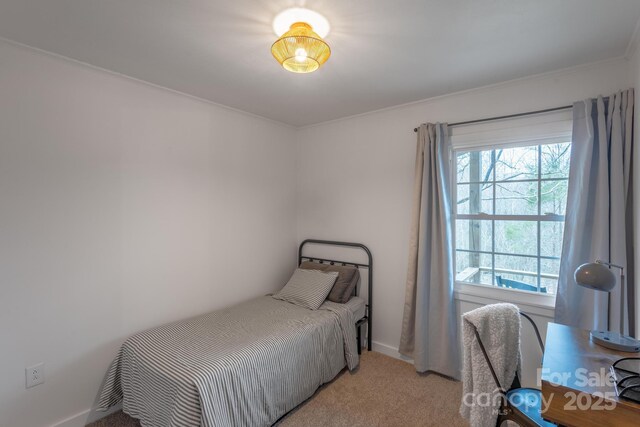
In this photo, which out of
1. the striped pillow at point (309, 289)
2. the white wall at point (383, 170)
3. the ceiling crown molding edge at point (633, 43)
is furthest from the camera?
the striped pillow at point (309, 289)

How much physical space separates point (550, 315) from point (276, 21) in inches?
104

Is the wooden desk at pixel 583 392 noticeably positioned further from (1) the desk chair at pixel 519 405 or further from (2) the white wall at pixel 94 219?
(2) the white wall at pixel 94 219

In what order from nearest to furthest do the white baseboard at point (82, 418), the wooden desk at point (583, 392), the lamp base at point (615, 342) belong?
the wooden desk at point (583, 392)
the lamp base at point (615, 342)
the white baseboard at point (82, 418)

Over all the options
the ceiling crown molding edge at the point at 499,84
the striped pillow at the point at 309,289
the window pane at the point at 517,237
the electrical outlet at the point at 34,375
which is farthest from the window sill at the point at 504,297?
the electrical outlet at the point at 34,375

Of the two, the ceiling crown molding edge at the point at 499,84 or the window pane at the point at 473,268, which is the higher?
the ceiling crown molding edge at the point at 499,84

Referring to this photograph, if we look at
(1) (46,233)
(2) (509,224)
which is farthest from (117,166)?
(2) (509,224)

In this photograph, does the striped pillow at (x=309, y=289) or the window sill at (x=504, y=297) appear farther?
the striped pillow at (x=309, y=289)

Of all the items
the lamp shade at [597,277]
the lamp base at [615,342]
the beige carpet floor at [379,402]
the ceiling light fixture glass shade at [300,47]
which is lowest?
the beige carpet floor at [379,402]

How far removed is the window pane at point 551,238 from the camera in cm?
225

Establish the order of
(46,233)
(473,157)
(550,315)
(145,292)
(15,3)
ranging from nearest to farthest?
(15,3), (46,233), (550,315), (145,292), (473,157)

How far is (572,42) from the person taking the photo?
1790 mm

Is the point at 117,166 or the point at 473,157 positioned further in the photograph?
the point at 473,157

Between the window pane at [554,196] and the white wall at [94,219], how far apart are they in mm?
2625

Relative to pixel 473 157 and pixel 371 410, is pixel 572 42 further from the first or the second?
pixel 371 410
